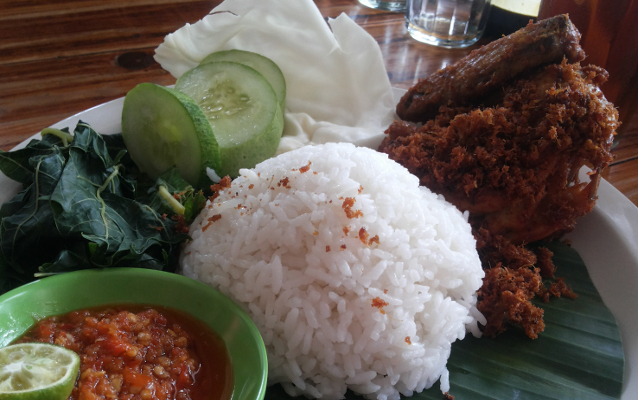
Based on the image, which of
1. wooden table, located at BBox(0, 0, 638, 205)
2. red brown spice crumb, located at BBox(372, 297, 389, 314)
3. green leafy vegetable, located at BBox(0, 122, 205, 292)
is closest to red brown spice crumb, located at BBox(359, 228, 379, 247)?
red brown spice crumb, located at BBox(372, 297, 389, 314)

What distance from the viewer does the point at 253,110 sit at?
2832 mm

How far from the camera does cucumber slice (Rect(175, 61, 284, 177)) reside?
2723mm

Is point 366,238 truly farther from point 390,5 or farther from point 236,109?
point 390,5

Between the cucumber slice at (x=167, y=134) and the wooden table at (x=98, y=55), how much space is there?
804 millimetres

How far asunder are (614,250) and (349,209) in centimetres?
141

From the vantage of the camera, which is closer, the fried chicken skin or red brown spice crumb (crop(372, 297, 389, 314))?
red brown spice crumb (crop(372, 297, 389, 314))

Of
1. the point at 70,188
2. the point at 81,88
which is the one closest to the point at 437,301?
the point at 70,188

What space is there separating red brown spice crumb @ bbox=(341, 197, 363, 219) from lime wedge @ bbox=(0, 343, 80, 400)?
1.06 m

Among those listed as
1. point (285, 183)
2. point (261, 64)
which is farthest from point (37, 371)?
point (261, 64)

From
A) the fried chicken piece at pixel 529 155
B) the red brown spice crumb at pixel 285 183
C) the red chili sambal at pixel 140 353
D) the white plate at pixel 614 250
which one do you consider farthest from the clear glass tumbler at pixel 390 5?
the red chili sambal at pixel 140 353

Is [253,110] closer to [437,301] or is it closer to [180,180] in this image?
[180,180]

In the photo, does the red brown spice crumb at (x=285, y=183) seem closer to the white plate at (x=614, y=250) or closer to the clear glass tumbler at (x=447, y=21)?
the white plate at (x=614, y=250)

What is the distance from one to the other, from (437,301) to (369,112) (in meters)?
1.63

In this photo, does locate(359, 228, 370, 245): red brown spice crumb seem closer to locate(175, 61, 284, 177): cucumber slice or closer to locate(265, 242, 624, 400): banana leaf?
locate(265, 242, 624, 400): banana leaf
